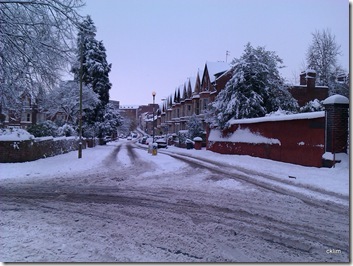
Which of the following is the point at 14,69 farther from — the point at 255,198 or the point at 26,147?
the point at 255,198

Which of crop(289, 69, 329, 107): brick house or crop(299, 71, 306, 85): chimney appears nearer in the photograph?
crop(289, 69, 329, 107): brick house

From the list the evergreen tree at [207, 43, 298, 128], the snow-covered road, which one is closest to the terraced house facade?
the evergreen tree at [207, 43, 298, 128]

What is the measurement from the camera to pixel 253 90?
21.9m

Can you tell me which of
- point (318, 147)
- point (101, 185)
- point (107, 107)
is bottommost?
point (101, 185)

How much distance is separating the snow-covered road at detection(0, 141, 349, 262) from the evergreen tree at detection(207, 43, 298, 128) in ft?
43.2

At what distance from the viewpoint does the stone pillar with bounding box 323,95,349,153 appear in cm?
1053

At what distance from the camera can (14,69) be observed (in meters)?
9.34

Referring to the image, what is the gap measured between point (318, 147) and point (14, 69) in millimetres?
10599

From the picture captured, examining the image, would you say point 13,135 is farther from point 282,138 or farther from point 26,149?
point 282,138

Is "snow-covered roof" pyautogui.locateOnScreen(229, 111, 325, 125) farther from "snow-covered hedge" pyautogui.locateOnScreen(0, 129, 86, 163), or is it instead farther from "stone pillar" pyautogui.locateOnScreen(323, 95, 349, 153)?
"snow-covered hedge" pyautogui.locateOnScreen(0, 129, 86, 163)

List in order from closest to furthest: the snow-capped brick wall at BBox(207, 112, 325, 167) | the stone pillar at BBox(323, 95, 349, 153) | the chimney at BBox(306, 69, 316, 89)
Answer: the stone pillar at BBox(323, 95, 349, 153) → the snow-capped brick wall at BBox(207, 112, 325, 167) → the chimney at BBox(306, 69, 316, 89)

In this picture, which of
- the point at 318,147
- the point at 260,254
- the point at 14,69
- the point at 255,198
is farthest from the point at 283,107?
the point at 260,254

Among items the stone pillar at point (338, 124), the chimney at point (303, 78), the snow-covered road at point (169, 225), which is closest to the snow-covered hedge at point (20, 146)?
the snow-covered road at point (169, 225)

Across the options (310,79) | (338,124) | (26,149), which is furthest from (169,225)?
(310,79)
